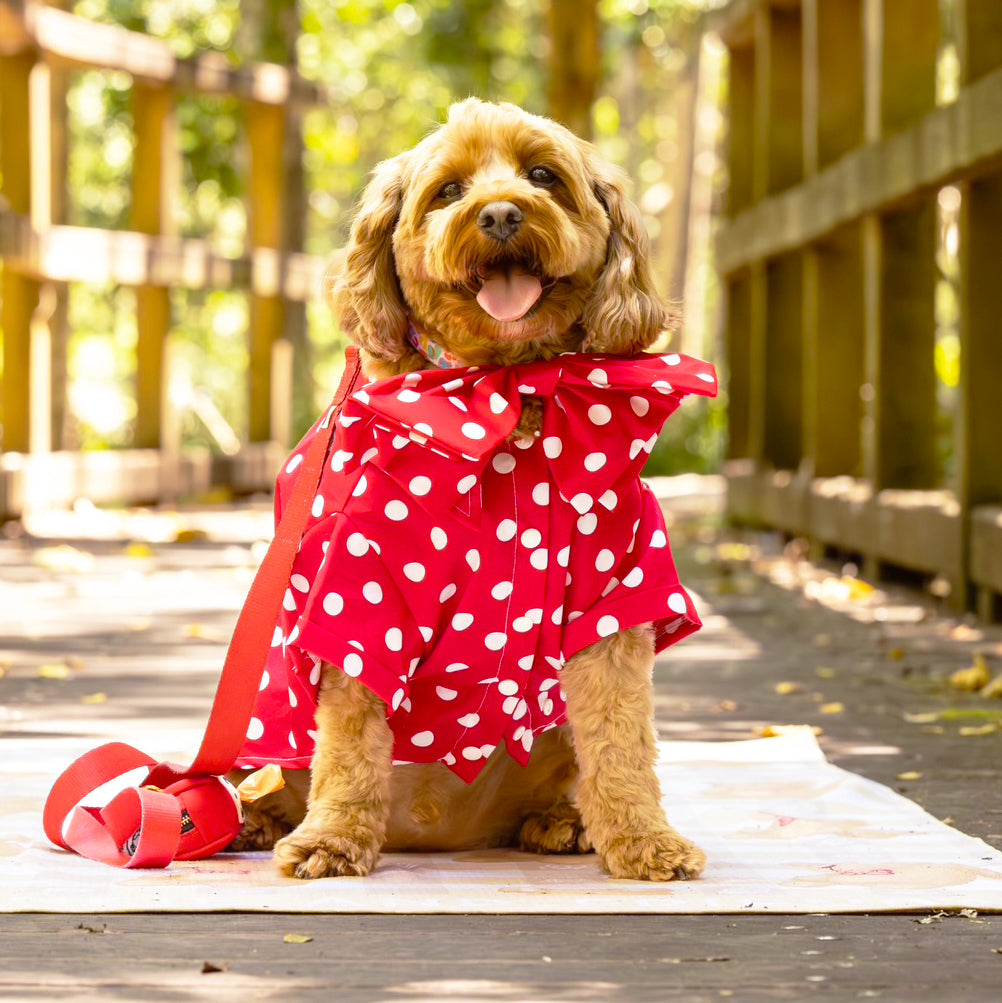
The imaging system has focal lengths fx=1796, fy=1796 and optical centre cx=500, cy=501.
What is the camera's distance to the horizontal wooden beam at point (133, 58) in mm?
11477

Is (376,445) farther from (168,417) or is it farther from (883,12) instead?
(168,417)

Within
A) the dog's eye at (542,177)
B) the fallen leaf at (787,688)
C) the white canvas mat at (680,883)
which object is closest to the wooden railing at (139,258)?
the fallen leaf at (787,688)

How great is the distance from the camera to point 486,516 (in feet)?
11.7

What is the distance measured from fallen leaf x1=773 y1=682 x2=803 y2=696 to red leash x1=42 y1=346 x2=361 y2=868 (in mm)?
2616

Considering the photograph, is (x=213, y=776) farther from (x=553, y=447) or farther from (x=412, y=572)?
(x=553, y=447)

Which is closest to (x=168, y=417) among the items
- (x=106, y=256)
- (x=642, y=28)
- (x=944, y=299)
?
(x=106, y=256)

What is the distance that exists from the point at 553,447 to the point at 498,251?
423 mm

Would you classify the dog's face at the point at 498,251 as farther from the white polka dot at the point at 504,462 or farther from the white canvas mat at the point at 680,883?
the white canvas mat at the point at 680,883

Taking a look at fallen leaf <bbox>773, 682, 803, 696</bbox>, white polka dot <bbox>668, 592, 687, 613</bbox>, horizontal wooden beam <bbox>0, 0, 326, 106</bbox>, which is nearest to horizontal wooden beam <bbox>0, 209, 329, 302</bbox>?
horizontal wooden beam <bbox>0, 0, 326, 106</bbox>

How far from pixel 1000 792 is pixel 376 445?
180 cm

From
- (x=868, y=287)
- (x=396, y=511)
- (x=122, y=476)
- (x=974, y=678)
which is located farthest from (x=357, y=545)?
(x=122, y=476)

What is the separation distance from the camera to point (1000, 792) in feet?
14.1

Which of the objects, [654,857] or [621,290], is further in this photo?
[621,290]

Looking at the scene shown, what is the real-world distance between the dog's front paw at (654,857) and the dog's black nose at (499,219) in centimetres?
119
